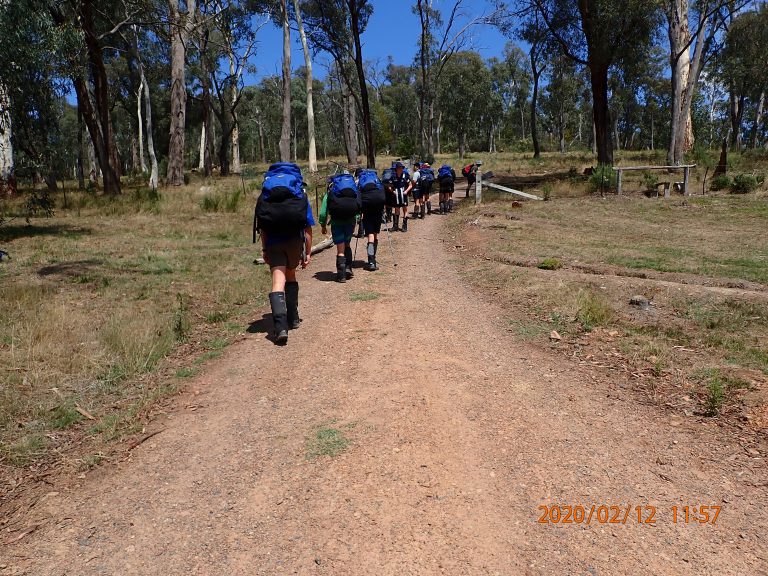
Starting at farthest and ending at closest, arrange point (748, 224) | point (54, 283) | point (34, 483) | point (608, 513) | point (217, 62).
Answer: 1. point (217, 62)
2. point (748, 224)
3. point (54, 283)
4. point (34, 483)
5. point (608, 513)

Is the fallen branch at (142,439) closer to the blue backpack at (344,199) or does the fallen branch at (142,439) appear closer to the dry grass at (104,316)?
the dry grass at (104,316)

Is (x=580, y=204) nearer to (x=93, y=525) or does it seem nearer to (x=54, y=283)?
(x=54, y=283)

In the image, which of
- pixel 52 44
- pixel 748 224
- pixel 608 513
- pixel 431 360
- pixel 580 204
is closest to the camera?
pixel 608 513

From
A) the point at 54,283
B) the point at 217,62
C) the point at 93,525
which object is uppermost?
the point at 217,62

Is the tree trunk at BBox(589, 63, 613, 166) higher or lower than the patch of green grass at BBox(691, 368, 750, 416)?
higher

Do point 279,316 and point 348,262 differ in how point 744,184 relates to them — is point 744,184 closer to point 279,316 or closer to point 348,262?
point 348,262

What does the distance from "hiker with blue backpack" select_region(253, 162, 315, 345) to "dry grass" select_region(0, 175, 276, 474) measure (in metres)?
0.90

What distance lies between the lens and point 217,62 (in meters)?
44.7

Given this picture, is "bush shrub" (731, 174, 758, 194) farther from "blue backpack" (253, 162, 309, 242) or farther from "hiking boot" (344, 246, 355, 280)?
"blue backpack" (253, 162, 309, 242)

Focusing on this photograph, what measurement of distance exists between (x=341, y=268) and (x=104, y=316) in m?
3.39

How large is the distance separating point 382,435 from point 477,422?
720mm

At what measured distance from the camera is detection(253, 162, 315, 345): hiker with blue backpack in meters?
5.80

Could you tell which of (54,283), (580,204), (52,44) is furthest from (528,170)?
(54,283)

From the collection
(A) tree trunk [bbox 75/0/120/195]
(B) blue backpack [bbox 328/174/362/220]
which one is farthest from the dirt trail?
(A) tree trunk [bbox 75/0/120/195]
